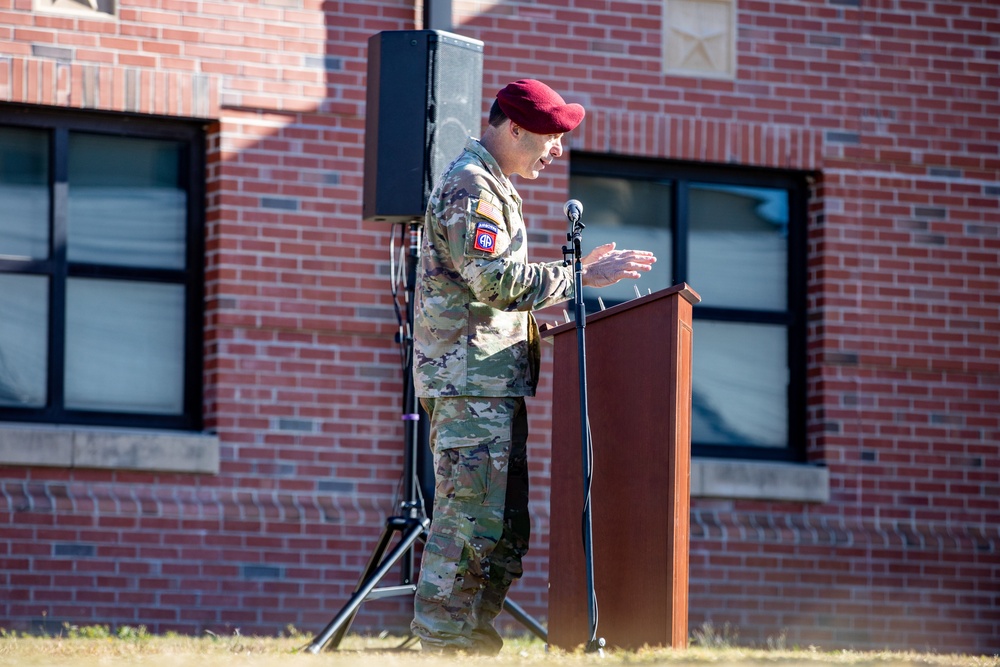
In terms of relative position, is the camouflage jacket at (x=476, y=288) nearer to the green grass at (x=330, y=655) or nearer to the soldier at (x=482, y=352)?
the soldier at (x=482, y=352)

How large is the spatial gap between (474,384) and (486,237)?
1.65ft

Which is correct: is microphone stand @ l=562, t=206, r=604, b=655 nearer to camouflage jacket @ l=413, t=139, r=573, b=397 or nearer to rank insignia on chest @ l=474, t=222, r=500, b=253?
camouflage jacket @ l=413, t=139, r=573, b=397

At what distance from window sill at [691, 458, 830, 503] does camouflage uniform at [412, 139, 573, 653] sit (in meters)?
3.12

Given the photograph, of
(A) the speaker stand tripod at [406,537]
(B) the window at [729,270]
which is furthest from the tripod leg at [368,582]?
(B) the window at [729,270]

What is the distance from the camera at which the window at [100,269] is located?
7.68m

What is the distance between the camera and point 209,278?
7832mm

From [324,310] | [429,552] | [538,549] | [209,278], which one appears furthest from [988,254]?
[429,552]

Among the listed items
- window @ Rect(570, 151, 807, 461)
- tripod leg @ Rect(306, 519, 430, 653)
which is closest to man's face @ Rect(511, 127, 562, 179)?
tripod leg @ Rect(306, 519, 430, 653)

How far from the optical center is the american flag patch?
5.12 m

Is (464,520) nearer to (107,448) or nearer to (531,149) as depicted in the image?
(531,149)

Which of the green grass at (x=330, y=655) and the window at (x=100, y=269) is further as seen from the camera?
the window at (x=100, y=269)

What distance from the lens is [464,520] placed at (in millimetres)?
5117

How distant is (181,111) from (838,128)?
370cm

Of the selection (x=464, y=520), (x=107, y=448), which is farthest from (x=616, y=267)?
(x=107, y=448)
